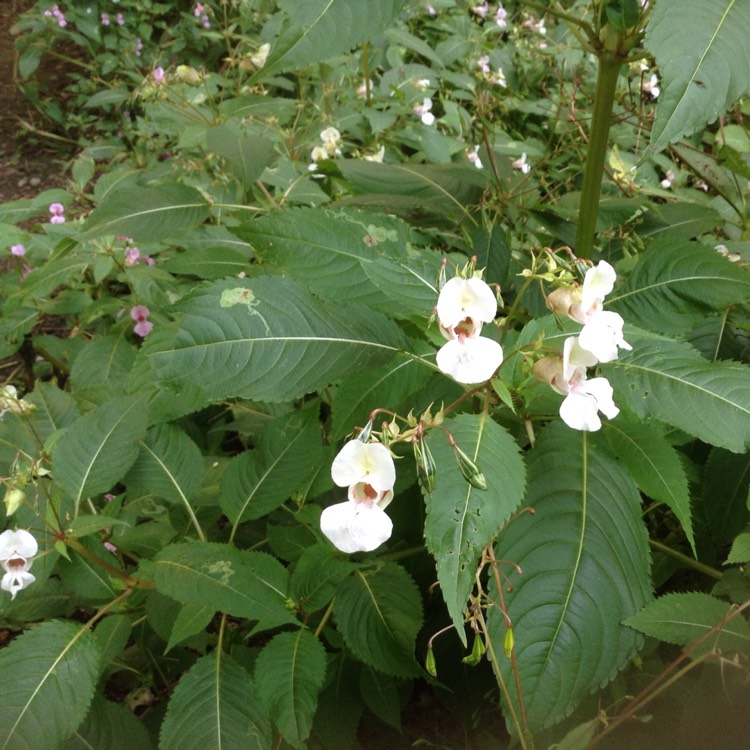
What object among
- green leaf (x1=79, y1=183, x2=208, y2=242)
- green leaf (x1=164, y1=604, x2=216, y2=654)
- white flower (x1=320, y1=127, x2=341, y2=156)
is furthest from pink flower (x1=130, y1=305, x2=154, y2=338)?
green leaf (x1=164, y1=604, x2=216, y2=654)

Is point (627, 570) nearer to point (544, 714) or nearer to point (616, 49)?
point (544, 714)

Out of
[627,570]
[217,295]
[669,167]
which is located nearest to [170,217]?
[217,295]

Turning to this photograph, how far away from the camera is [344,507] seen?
815 mm

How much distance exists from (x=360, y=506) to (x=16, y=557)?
2.40 ft

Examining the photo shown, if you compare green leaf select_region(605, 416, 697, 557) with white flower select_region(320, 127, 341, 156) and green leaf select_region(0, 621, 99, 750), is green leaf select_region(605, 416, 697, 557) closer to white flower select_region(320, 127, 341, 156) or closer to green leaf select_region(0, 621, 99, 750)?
green leaf select_region(0, 621, 99, 750)

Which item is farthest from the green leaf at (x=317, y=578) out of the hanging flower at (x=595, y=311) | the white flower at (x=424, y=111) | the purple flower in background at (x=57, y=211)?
the white flower at (x=424, y=111)

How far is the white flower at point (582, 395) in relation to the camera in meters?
0.87

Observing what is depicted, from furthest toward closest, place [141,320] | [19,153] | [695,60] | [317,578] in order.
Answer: [19,153], [141,320], [317,578], [695,60]

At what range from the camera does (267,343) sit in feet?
3.55

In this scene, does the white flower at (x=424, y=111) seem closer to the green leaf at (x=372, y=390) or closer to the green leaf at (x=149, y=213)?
the green leaf at (x=149, y=213)

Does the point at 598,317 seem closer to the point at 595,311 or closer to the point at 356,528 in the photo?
the point at 595,311

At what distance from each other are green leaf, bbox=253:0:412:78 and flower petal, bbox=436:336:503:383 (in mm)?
408

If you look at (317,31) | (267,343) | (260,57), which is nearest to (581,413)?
(267,343)

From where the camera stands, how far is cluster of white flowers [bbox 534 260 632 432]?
847 millimetres
